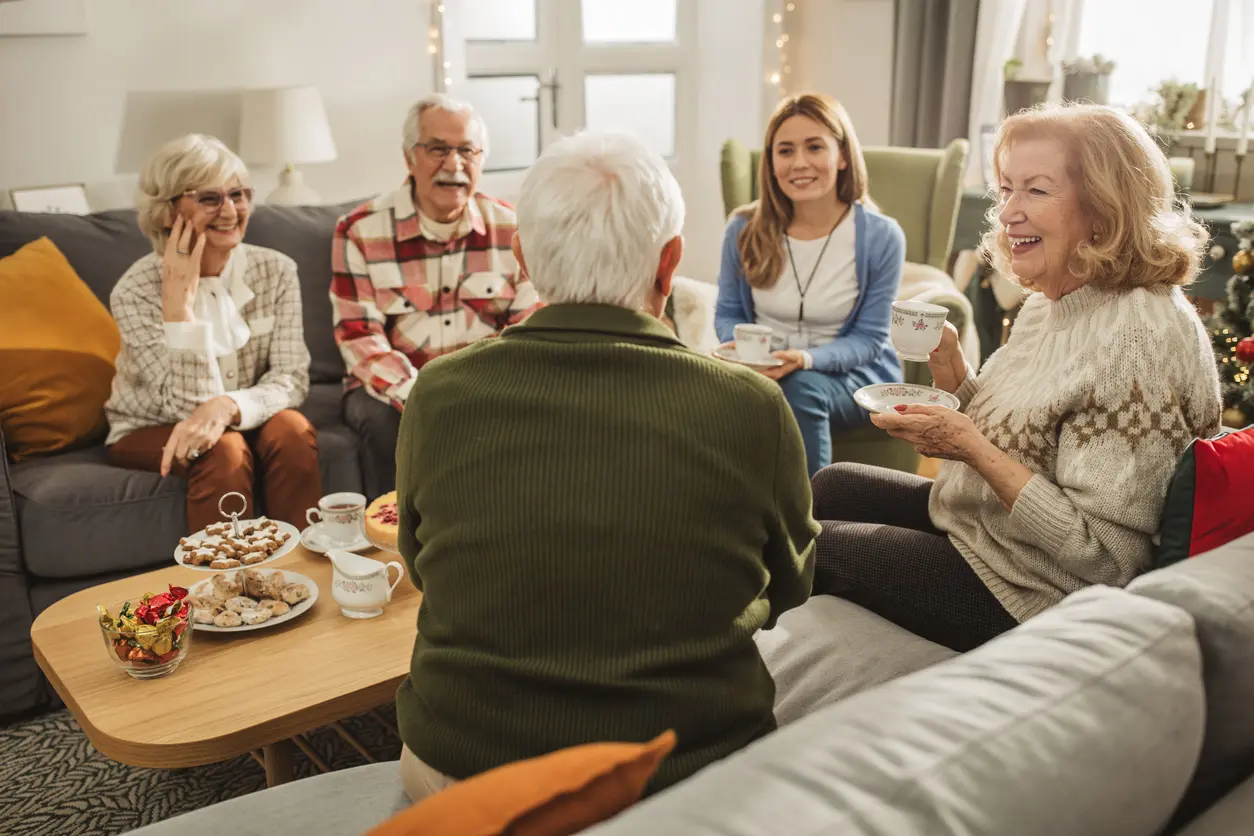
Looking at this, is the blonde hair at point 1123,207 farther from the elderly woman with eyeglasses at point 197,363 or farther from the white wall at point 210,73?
the white wall at point 210,73

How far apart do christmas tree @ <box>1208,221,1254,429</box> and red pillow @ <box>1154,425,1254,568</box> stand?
1295mm

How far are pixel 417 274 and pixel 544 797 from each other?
228 centimetres

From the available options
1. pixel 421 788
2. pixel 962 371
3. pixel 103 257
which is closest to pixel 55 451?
pixel 103 257

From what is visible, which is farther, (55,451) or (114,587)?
(55,451)

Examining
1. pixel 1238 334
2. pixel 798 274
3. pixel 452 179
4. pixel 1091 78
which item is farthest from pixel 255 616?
pixel 1091 78

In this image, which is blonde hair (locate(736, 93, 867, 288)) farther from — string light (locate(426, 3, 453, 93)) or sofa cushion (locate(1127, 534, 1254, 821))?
sofa cushion (locate(1127, 534, 1254, 821))

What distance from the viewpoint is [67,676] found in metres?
1.72

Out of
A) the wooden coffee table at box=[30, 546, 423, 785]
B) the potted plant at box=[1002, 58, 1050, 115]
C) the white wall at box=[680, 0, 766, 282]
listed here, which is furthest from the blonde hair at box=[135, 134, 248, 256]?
the potted plant at box=[1002, 58, 1050, 115]

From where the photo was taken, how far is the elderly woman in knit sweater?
155 centimetres

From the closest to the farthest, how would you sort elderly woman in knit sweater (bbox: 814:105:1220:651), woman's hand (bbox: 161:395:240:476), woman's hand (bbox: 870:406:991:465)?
1. elderly woman in knit sweater (bbox: 814:105:1220:651)
2. woman's hand (bbox: 870:406:991:465)
3. woman's hand (bbox: 161:395:240:476)

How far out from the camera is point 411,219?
115 inches

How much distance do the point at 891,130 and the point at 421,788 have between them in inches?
165

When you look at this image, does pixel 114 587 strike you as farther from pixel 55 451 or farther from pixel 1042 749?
pixel 1042 749

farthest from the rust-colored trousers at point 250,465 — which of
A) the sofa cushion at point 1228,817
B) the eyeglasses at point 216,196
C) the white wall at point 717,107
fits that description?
the white wall at point 717,107
